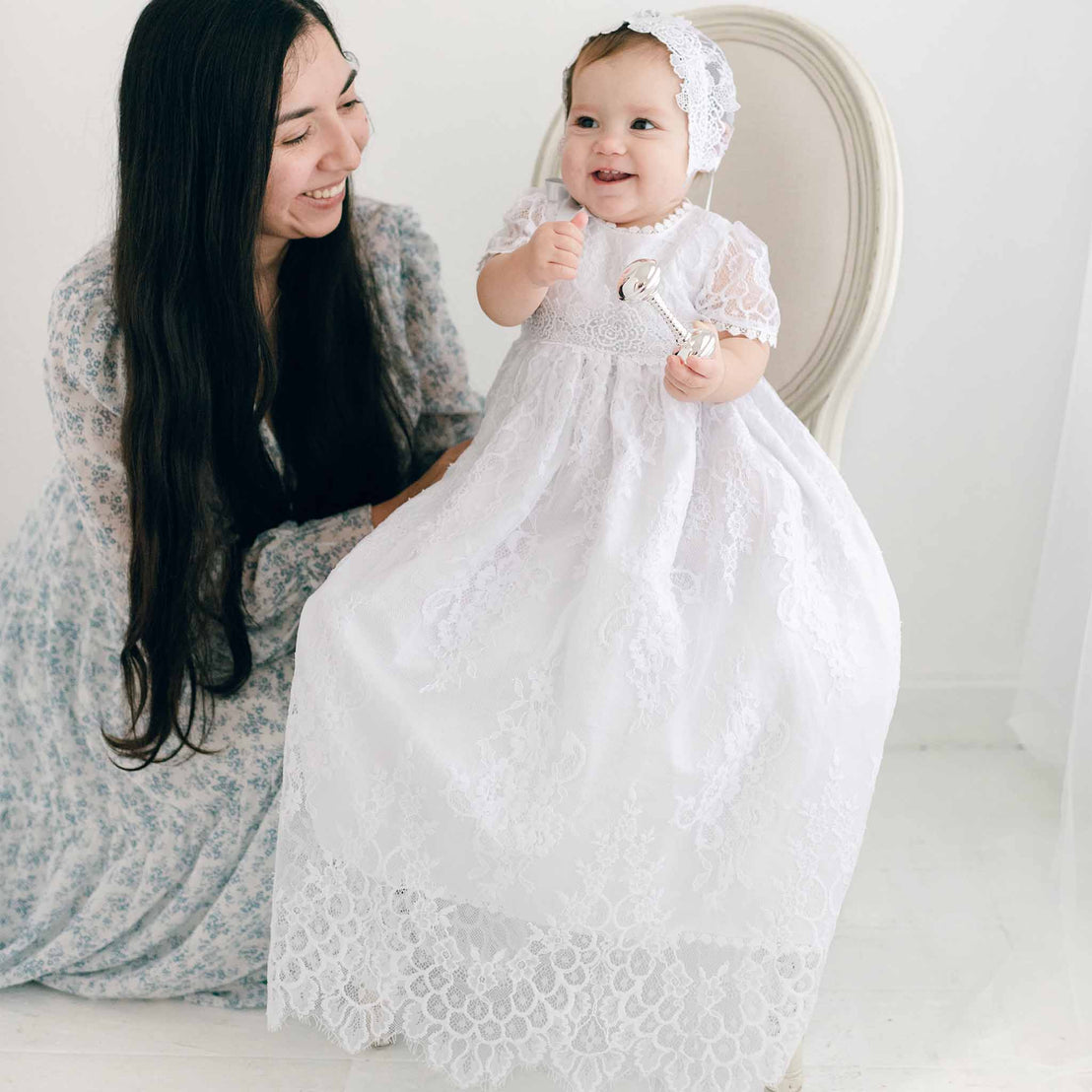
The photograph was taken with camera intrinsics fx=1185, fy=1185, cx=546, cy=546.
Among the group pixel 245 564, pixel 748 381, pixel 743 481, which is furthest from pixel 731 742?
pixel 245 564

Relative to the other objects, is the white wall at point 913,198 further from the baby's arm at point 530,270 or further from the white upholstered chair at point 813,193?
the baby's arm at point 530,270

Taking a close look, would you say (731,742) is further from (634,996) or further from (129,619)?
(129,619)

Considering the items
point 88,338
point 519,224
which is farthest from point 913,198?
point 88,338

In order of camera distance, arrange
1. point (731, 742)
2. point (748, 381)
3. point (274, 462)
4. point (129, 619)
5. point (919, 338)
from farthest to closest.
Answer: point (919, 338), point (274, 462), point (129, 619), point (748, 381), point (731, 742)

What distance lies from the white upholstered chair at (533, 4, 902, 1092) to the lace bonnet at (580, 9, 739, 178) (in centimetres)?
16

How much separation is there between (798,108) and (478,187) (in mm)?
590

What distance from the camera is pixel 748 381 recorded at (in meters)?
1.18

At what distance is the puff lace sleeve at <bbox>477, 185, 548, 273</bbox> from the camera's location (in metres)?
1.25

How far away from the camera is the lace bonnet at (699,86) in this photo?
1.17m

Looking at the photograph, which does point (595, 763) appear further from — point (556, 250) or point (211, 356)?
point (211, 356)

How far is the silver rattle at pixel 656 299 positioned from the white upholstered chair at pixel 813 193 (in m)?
0.29

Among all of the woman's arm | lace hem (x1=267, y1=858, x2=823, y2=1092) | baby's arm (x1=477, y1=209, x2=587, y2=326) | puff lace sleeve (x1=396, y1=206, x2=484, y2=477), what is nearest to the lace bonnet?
baby's arm (x1=477, y1=209, x2=587, y2=326)

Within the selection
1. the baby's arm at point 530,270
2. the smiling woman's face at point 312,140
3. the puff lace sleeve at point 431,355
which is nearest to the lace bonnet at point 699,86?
the baby's arm at point 530,270

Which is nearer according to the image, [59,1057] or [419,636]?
[419,636]
